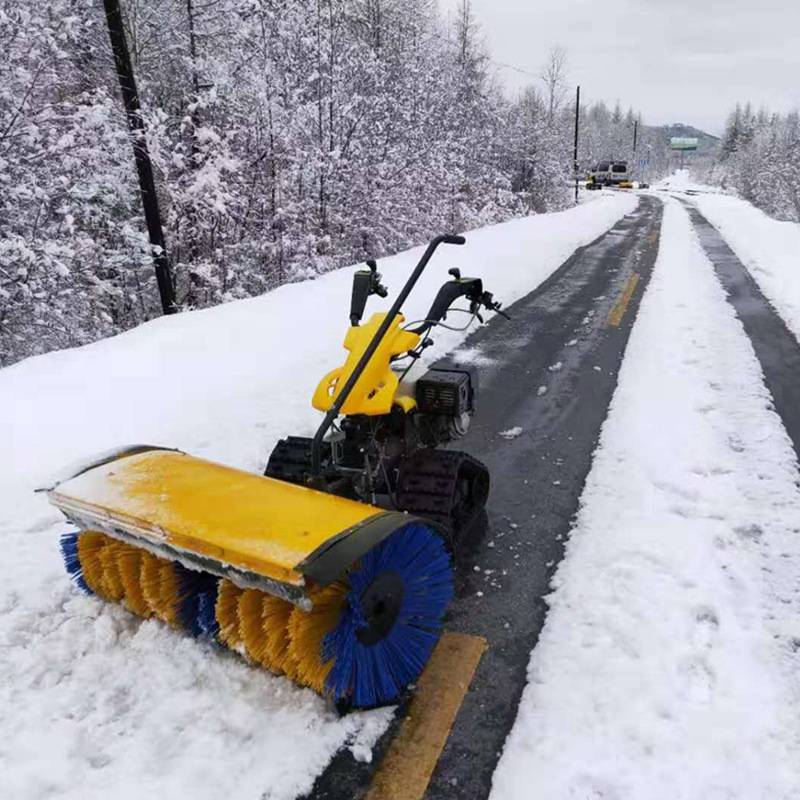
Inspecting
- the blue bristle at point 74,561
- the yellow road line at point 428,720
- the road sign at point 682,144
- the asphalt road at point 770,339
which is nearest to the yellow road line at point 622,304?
the asphalt road at point 770,339

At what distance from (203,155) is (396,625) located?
13.9m

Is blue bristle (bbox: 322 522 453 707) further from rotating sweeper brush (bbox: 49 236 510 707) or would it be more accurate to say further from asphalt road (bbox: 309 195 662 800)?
asphalt road (bbox: 309 195 662 800)

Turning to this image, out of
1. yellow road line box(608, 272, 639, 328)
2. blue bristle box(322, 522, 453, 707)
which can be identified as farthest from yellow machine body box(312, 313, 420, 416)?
yellow road line box(608, 272, 639, 328)

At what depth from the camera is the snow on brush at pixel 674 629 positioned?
2.26 metres

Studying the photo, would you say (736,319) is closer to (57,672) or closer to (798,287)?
(798,287)

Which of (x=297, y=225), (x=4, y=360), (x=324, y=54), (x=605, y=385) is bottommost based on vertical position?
(x=4, y=360)

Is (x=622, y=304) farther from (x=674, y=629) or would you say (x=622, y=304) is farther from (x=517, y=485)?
(x=674, y=629)

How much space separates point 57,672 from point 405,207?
20.3m

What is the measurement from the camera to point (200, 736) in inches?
93.6

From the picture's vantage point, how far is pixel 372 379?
→ 3.24 meters

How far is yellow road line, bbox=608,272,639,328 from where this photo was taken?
950 cm

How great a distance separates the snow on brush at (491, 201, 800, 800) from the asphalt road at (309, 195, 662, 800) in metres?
0.11

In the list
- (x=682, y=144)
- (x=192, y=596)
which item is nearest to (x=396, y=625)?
(x=192, y=596)

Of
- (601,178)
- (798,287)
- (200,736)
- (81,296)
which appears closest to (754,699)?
(200,736)
